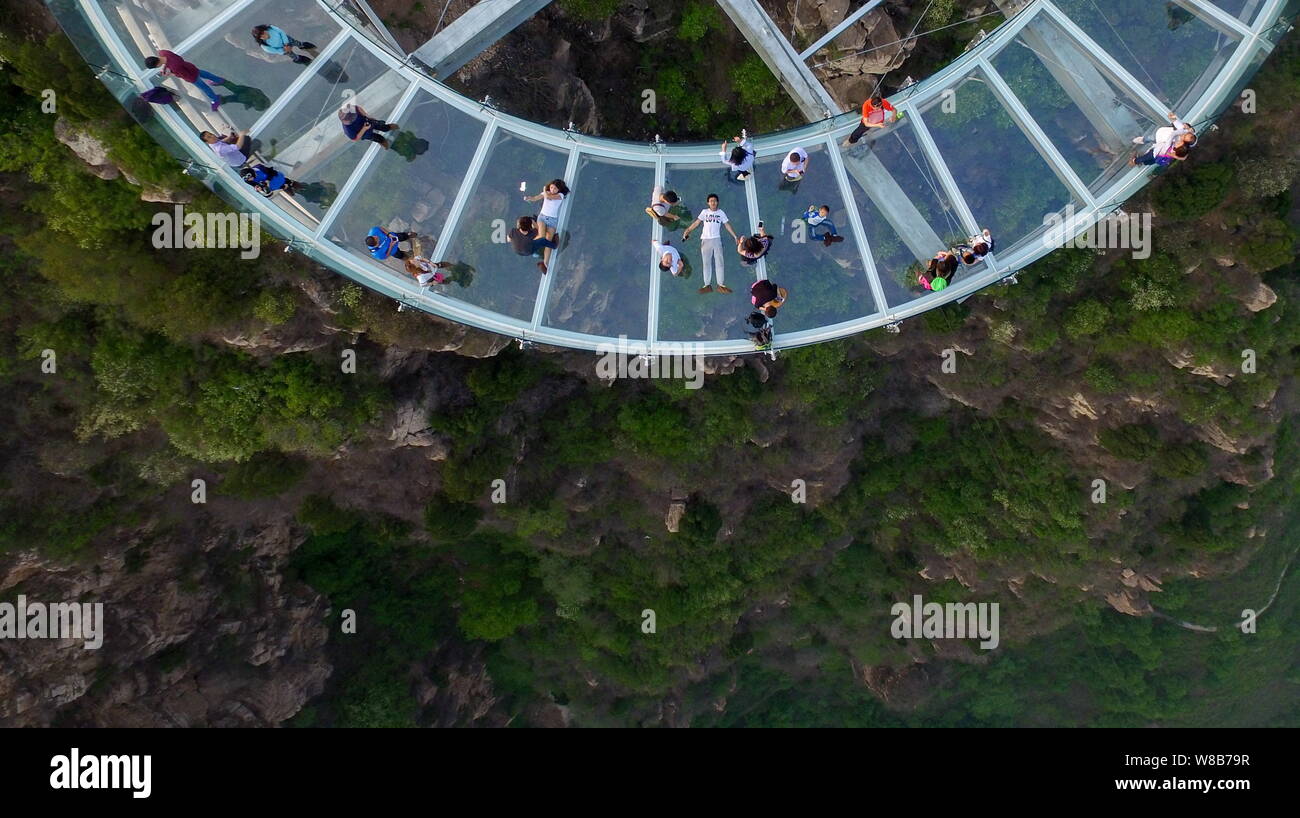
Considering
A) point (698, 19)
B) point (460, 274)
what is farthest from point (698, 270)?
point (698, 19)

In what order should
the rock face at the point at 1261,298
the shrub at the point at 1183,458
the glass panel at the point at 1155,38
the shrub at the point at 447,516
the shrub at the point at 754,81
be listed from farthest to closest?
the shrub at the point at 447,516 < the shrub at the point at 1183,458 < the rock face at the point at 1261,298 < the shrub at the point at 754,81 < the glass panel at the point at 1155,38

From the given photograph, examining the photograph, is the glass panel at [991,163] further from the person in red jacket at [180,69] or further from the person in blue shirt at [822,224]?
the person in red jacket at [180,69]

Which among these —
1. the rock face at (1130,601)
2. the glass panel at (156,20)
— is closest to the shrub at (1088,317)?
the rock face at (1130,601)

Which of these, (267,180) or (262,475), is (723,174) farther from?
(262,475)

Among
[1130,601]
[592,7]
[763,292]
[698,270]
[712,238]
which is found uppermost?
[592,7]

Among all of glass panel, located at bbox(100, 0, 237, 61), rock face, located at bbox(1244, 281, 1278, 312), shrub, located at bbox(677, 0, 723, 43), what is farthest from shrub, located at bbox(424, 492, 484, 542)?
rock face, located at bbox(1244, 281, 1278, 312)
